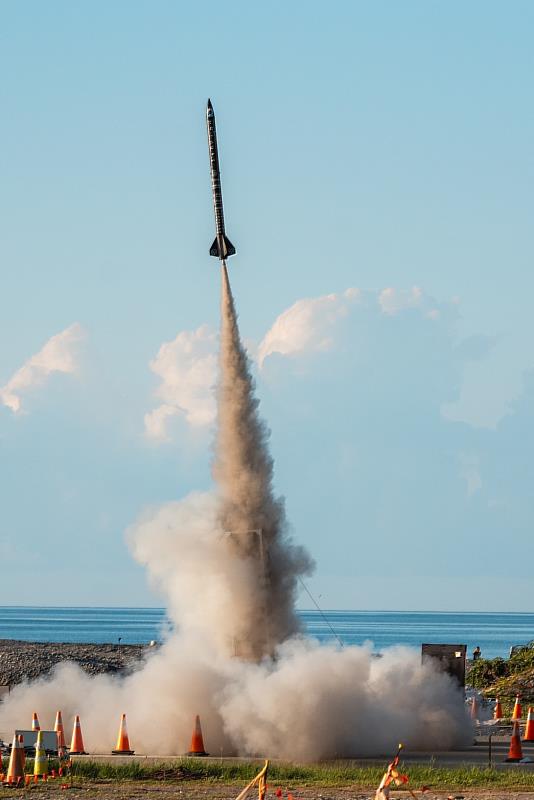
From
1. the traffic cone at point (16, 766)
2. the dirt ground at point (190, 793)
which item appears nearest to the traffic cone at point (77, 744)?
the dirt ground at point (190, 793)

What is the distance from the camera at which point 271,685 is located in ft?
105

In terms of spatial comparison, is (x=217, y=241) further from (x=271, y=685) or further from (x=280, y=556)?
(x=271, y=685)

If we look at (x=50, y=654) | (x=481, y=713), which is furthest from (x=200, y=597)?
(x=50, y=654)

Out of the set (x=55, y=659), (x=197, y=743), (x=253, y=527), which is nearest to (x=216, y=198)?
(x=253, y=527)

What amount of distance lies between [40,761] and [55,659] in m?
35.1

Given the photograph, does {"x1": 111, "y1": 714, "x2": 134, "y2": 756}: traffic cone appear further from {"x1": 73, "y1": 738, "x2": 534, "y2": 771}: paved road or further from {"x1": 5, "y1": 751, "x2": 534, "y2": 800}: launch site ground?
{"x1": 5, "y1": 751, "x2": 534, "y2": 800}: launch site ground

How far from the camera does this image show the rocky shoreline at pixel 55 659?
56.5m

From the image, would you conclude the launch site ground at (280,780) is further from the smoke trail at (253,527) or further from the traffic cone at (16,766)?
the smoke trail at (253,527)

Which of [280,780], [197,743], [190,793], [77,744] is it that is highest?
[77,744]

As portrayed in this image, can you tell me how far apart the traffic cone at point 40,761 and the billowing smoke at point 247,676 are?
4542 mm

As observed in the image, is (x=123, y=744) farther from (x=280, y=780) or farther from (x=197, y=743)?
(x=280, y=780)

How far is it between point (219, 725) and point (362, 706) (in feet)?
9.99

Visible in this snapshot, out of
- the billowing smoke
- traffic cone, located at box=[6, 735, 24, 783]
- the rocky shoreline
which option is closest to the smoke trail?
the billowing smoke

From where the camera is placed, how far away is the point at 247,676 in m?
33.0
